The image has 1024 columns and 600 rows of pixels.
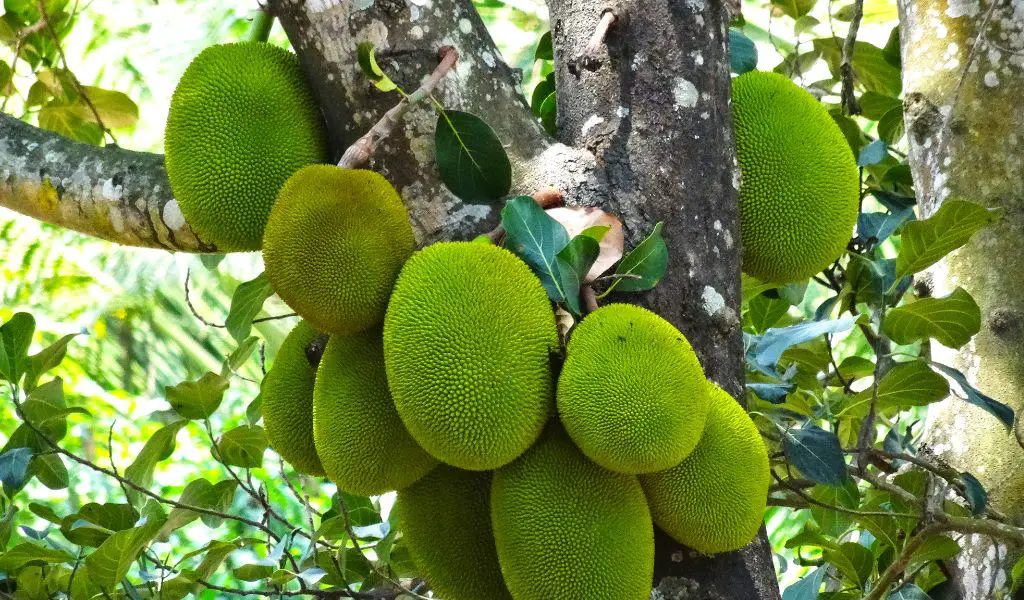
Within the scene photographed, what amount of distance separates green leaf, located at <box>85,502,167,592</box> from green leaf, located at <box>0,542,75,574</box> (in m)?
0.13

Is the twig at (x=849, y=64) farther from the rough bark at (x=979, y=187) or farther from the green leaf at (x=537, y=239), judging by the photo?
the green leaf at (x=537, y=239)

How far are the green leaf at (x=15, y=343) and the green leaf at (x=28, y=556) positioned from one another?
0.25 m

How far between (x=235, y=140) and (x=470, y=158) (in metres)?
0.24

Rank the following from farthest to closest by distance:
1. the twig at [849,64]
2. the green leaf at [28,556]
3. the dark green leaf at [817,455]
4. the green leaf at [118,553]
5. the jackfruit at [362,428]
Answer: the twig at [849,64] → the green leaf at [28,556] → the green leaf at [118,553] → the dark green leaf at [817,455] → the jackfruit at [362,428]

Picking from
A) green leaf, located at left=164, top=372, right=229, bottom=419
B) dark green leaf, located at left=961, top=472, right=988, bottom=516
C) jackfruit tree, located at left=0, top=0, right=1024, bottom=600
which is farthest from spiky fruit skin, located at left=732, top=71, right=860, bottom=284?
green leaf, located at left=164, top=372, right=229, bottom=419

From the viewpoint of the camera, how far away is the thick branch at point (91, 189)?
3.89 ft

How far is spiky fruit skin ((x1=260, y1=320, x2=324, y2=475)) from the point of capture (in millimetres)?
1004

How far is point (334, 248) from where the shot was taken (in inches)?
34.3

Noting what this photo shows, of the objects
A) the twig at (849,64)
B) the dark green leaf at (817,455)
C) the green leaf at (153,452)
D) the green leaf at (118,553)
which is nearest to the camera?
the dark green leaf at (817,455)

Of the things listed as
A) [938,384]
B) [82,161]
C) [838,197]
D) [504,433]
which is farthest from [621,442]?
[82,161]

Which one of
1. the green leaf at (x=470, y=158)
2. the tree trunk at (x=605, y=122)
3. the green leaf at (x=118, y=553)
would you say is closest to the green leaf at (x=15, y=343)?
the green leaf at (x=118, y=553)

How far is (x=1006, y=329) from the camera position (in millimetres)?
1395

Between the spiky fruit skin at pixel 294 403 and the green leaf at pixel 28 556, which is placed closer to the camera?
the spiky fruit skin at pixel 294 403

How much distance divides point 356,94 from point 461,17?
0.14m
